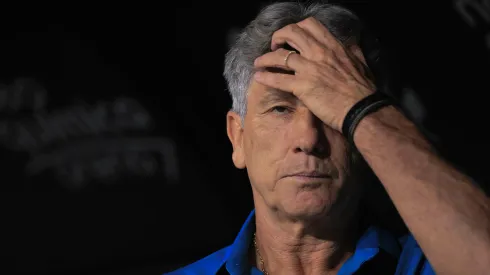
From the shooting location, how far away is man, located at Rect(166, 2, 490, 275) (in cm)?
179

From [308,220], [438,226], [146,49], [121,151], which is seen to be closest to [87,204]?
[121,151]

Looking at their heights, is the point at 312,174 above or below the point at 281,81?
below

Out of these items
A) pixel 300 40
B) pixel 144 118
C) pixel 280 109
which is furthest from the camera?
pixel 144 118

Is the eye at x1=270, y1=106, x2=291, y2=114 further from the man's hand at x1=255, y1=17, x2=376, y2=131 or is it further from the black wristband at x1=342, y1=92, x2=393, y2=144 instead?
the black wristband at x1=342, y1=92, x2=393, y2=144

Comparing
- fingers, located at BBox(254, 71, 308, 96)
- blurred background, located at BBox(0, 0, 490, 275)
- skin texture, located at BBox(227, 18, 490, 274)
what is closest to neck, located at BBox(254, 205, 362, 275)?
skin texture, located at BBox(227, 18, 490, 274)

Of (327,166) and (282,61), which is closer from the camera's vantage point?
(282,61)

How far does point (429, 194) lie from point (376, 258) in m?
0.50

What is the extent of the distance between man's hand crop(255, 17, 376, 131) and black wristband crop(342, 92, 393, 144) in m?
0.01

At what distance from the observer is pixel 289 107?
2250mm

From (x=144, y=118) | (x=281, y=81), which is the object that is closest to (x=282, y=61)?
(x=281, y=81)

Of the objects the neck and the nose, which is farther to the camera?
the neck

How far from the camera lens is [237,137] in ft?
8.29

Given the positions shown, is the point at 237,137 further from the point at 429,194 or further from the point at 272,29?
the point at 429,194

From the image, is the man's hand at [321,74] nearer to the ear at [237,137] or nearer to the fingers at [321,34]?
the fingers at [321,34]
